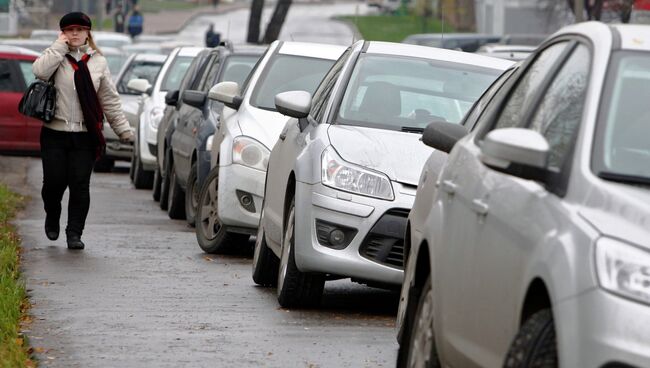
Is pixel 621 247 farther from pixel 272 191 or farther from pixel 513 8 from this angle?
pixel 513 8

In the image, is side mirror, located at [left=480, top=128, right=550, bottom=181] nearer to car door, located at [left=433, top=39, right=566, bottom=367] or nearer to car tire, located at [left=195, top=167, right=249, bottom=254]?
car door, located at [left=433, top=39, right=566, bottom=367]

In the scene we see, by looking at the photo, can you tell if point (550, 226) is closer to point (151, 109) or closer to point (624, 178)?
point (624, 178)

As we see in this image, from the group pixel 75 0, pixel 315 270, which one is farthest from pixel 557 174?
pixel 75 0

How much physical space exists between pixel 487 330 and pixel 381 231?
13.7ft

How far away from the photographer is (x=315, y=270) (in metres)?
10.1

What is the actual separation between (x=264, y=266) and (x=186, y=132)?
5.73 metres

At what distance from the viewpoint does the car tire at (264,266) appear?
38.2ft

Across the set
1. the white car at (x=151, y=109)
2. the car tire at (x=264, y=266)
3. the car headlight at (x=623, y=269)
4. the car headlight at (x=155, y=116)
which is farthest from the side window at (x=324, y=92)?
the car headlight at (x=155, y=116)

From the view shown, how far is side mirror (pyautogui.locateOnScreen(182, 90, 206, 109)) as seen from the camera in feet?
53.8

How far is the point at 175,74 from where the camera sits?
2320 centimetres

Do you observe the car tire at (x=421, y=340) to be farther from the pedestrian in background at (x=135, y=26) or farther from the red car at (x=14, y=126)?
the pedestrian in background at (x=135, y=26)

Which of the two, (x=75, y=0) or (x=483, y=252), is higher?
(x=483, y=252)

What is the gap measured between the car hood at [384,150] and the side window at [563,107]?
4037 millimetres

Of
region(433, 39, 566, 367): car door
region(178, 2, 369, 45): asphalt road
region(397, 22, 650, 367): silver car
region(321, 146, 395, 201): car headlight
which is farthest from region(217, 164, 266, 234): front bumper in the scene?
region(178, 2, 369, 45): asphalt road
